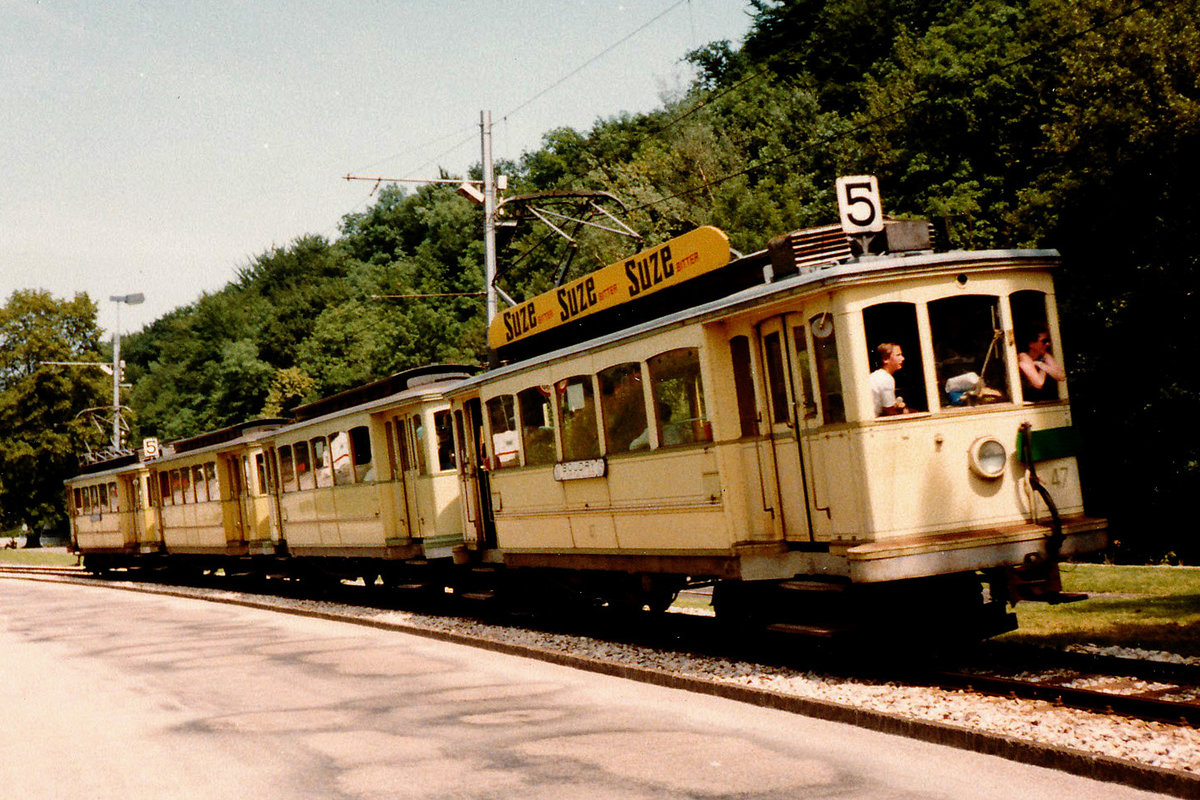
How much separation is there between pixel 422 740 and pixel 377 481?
9.94 metres

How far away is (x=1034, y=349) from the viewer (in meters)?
9.34

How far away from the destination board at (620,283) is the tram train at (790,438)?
0.09 feet

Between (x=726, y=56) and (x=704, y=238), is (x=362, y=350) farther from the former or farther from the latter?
(x=704, y=238)

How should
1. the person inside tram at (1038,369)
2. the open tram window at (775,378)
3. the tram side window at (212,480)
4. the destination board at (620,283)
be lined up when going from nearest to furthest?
the person inside tram at (1038,369) → the open tram window at (775,378) → the destination board at (620,283) → the tram side window at (212,480)

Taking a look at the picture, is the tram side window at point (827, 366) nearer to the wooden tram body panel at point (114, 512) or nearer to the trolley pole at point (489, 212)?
the trolley pole at point (489, 212)

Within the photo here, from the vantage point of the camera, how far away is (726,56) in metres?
60.6

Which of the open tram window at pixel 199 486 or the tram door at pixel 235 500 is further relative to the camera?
the open tram window at pixel 199 486

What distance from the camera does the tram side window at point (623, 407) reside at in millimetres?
11289

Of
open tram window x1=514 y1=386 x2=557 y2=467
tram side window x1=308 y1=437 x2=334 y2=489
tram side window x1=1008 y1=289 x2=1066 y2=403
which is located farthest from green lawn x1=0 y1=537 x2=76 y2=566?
tram side window x1=1008 y1=289 x2=1066 y2=403

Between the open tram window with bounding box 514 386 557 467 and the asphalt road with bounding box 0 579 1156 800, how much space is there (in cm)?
213

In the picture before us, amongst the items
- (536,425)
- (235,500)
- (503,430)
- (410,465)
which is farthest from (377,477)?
(235,500)

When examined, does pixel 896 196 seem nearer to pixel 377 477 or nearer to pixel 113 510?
Result: pixel 113 510

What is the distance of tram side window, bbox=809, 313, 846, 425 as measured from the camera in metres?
9.08

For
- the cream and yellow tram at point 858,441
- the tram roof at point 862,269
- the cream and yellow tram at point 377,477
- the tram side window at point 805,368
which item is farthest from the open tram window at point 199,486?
the tram side window at point 805,368
